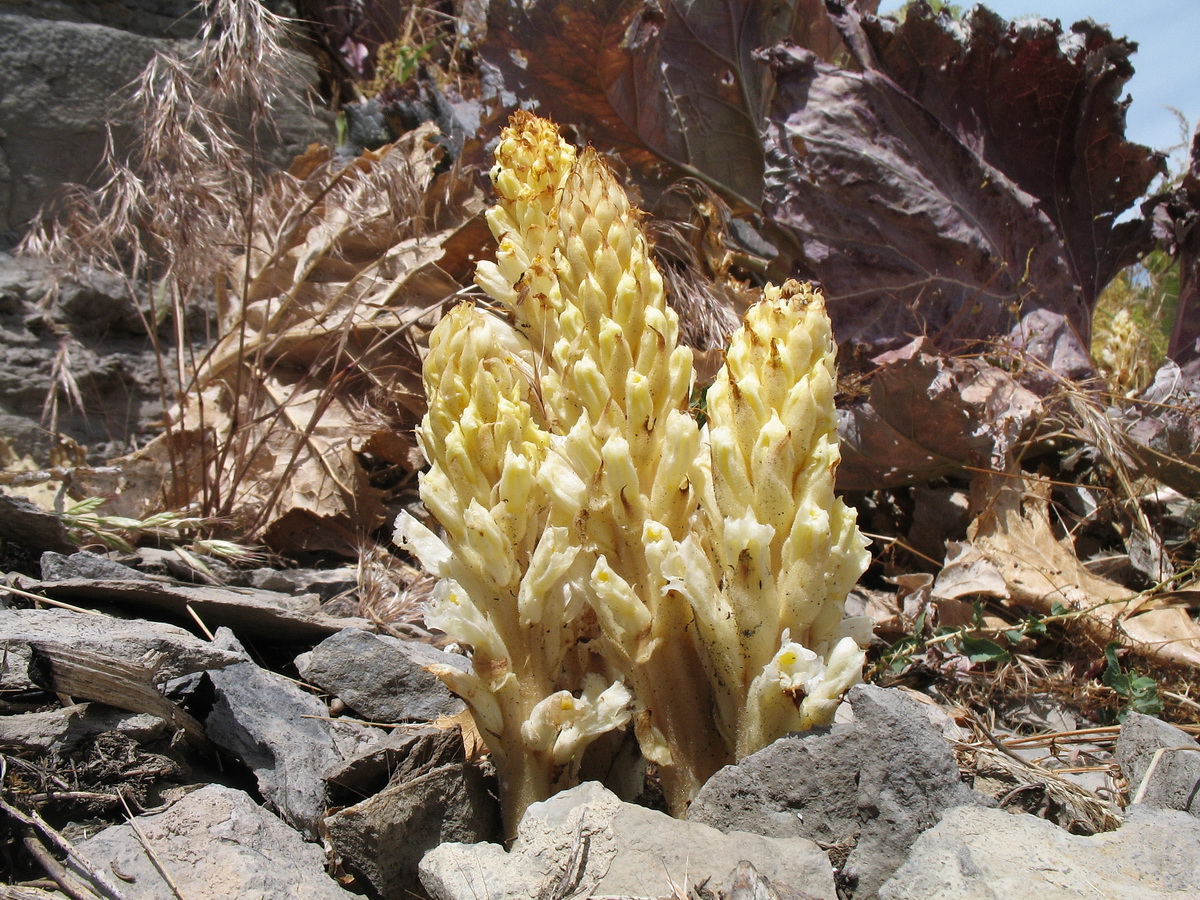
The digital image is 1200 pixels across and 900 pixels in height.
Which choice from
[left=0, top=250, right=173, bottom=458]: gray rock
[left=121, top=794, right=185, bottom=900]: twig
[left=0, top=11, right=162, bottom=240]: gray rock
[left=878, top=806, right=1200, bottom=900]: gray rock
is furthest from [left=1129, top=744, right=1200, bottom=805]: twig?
[left=0, top=11, right=162, bottom=240]: gray rock

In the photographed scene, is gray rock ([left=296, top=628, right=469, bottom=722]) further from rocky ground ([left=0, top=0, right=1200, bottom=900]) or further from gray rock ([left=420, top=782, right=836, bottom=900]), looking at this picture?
gray rock ([left=420, top=782, right=836, bottom=900])

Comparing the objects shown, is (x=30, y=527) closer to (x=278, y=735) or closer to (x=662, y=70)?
(x=278, y=735)

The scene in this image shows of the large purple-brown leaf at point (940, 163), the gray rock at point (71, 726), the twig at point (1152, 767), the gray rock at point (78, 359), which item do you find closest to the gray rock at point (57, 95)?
the gray rock at point (78, 359)

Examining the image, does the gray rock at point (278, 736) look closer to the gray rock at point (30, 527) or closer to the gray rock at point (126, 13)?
the gray rock at point (30, 527)

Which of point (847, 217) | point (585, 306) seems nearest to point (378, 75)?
point (847, 217)

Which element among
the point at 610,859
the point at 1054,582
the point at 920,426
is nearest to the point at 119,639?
the point at 610,859

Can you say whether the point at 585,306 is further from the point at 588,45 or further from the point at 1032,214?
the point at 1032,214
